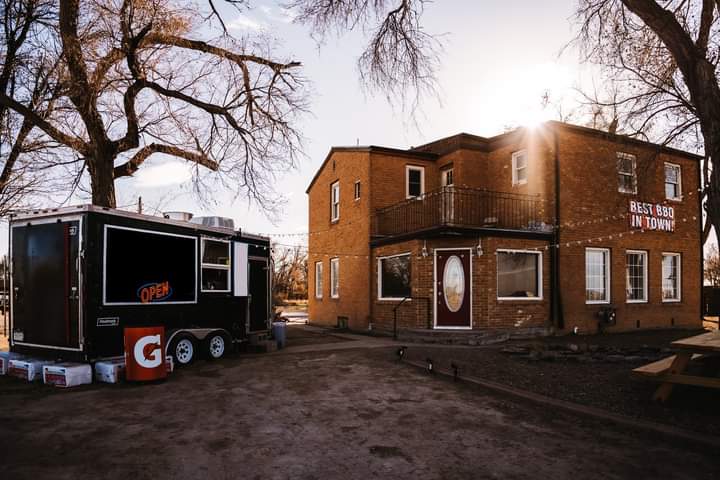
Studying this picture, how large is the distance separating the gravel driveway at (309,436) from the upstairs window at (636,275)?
12380 mm

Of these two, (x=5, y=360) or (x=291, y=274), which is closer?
(x=5, y=360)

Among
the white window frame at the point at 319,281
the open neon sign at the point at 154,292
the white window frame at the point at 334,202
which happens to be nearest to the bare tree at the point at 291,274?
the white window frame at the point at 319,281

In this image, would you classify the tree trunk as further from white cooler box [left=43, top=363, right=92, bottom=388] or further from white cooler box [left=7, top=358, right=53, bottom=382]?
white cooler box [left=43, top=363, right=92, bottom=388]

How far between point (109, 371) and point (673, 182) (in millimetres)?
19847

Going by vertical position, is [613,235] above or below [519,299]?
above

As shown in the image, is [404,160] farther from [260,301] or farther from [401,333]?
[260,301]

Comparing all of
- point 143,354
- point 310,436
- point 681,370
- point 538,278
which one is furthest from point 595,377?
point 538,278

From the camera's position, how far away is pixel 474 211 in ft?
52.4

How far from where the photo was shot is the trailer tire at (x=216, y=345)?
10.6 metres

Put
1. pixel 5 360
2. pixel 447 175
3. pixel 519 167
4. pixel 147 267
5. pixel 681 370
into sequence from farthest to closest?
pixel 447 175 < pixel 519 167 < pixel 147 267 < pixel 5 360 < pixel 681 370

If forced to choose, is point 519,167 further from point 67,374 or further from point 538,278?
point 67,374

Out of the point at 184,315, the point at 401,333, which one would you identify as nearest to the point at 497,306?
the point at 401,333

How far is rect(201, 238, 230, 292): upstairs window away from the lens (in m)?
10.7

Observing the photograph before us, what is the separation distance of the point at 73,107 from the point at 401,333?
35.9ft
